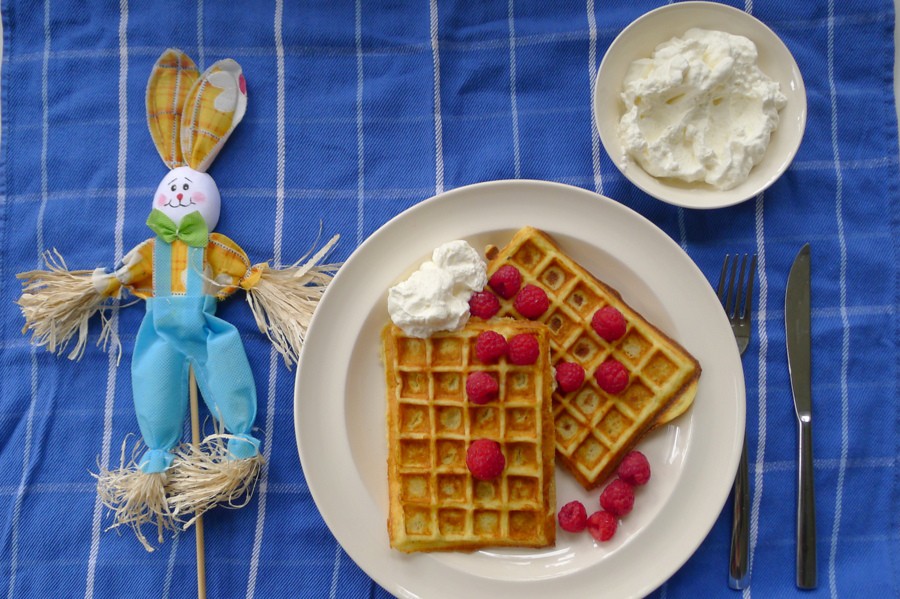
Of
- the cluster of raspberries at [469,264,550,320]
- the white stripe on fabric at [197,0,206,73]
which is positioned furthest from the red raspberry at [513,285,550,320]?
the white stripe on fabric at [197,0,206,73]

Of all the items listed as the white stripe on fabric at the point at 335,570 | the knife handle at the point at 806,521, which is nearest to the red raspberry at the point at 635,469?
the knife handle at the point at 806,521

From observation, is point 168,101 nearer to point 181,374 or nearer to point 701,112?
point 181,374

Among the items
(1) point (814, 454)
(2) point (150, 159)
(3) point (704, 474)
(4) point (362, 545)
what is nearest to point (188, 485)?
(4) point (362, 545)

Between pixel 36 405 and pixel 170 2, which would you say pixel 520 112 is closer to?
pixel 170 2

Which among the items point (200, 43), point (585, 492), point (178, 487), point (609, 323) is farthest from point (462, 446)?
point (200, 43)

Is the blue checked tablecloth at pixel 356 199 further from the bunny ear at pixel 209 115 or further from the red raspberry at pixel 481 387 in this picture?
the red raspberry at pixel 481 387

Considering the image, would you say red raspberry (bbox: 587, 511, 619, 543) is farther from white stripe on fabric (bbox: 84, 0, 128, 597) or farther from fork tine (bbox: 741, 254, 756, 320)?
white stripe on fabric (bbox: 84, 0, 128, 597)
